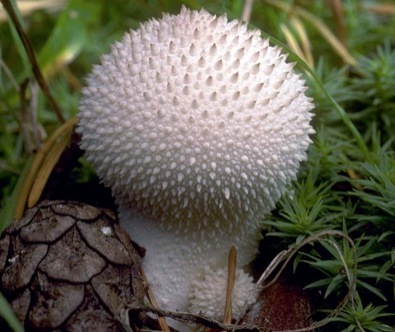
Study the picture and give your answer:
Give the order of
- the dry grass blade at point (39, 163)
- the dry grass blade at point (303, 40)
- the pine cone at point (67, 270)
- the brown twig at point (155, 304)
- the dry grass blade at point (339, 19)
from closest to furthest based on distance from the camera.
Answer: the pine cone at point (67, 270) → the brown twig at point (155, 304) → the dry grass blade at point (39, 163) → the dry grass blade at point (303, 40) → the dry grass blade at point (339, 19)

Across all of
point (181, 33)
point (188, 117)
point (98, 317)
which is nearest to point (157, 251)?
point (98, 317)

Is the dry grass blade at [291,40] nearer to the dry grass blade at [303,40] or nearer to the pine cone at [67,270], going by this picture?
the dry grass blade at [303,40]

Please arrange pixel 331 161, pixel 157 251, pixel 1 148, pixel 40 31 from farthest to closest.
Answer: pixel 40 31, pixel 1 148, pixel 331 161, pixel 157 251

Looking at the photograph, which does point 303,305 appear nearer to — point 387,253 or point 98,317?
point 387,253

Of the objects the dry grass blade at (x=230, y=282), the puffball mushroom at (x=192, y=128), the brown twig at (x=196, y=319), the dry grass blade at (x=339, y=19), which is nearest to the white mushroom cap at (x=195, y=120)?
the puffball mushroom at (x=192, y=128)

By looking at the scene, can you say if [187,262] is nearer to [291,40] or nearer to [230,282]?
[230,282]

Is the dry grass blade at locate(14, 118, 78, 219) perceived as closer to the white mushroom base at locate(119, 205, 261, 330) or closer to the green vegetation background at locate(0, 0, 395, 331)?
the green vegetation background at locate(0, 0, 395, 331)

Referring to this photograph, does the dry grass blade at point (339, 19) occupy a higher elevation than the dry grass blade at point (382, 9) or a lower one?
lower

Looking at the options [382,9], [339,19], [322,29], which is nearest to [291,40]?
[322,29]
